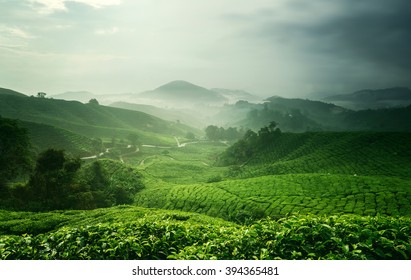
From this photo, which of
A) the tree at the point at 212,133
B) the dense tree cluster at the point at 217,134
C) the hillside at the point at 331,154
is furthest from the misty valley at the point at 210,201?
the dense tree cluster at the point at 217,134

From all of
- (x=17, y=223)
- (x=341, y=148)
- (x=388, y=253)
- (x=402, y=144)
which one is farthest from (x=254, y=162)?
(x=388, y=253)

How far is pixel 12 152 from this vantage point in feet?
127

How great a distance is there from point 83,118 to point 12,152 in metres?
136

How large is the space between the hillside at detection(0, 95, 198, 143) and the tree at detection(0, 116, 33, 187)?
92.6 metres

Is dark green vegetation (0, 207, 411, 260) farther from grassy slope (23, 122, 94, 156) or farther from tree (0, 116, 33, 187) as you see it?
grassy slope (23, 122, 94, 156)

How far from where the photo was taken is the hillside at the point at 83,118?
13359 cm

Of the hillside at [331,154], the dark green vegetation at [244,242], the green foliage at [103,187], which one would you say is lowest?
the green foliage at [103,187]

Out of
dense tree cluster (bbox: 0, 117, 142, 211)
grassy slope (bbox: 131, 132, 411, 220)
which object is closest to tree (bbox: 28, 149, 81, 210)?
dense tree cluster (bbox: 0, 117, 142, 211)

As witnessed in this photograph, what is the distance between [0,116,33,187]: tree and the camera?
37.7 meters

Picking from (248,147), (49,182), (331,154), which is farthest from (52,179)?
(248,147)

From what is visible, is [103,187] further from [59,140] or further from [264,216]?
[59,140]

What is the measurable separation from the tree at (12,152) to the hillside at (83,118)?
92569mm

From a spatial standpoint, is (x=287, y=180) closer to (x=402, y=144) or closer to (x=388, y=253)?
(x=388, y=253)

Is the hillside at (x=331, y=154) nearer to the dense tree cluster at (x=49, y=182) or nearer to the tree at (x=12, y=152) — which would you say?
the dense tree cluster at (x=49, y=182)
